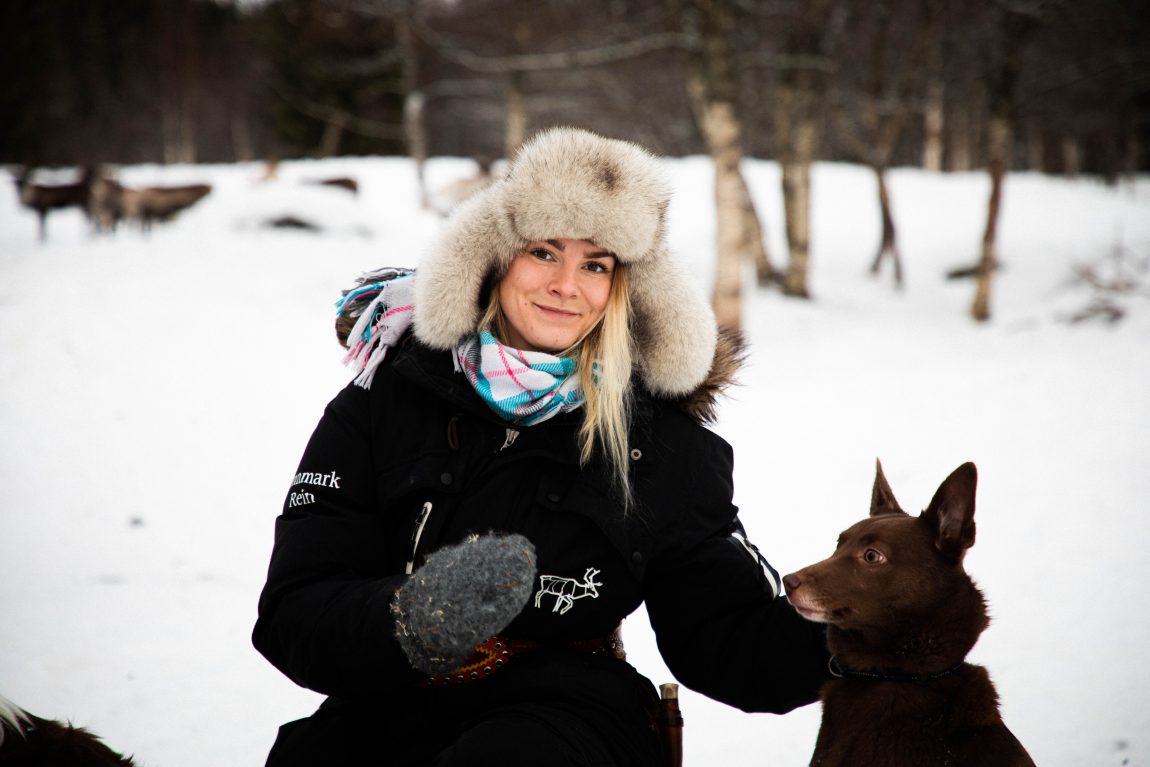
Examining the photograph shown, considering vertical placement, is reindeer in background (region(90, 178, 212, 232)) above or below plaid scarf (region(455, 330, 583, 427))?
above

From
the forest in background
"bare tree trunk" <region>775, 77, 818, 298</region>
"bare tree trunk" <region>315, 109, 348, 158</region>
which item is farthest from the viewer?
"bare tree trunk" <region>315, 109, 348, 158</region>

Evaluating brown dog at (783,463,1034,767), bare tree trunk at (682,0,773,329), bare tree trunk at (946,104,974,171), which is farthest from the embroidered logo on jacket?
bare tree trunk at (946,104,974,171)

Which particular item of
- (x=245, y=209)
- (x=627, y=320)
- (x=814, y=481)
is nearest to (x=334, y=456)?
(x=627, y=320)

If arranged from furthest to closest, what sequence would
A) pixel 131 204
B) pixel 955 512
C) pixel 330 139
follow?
pixel 330 139
pixel 131 204
pixel 955 512

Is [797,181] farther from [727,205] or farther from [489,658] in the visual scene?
[489,658]

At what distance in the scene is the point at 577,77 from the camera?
19859 mm

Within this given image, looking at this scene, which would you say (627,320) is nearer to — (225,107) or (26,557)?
(26,557)

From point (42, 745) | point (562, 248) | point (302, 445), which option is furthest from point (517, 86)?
point (42, 745)

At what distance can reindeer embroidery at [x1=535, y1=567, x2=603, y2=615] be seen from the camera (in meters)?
1.98

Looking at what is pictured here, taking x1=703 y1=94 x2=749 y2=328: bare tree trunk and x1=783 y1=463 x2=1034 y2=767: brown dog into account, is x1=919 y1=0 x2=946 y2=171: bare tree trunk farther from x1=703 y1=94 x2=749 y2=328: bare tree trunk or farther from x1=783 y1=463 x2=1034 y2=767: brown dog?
x1=783 y1=463 x2=1034 y2=767: brown dog

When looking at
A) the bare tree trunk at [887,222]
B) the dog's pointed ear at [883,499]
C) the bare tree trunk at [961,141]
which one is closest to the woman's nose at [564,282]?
the dog's pointed ear at [883,499]

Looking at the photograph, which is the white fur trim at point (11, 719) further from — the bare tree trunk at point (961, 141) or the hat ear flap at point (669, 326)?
the bare tree trunk at point (961, 141)

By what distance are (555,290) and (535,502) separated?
0.57 metres

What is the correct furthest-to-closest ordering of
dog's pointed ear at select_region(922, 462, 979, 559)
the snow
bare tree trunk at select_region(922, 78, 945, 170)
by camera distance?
bare tree trunk at select_region(922, 78, 945, 170)
the snow
dog's pointed ear at select_region(922, 462, 979, 559)
